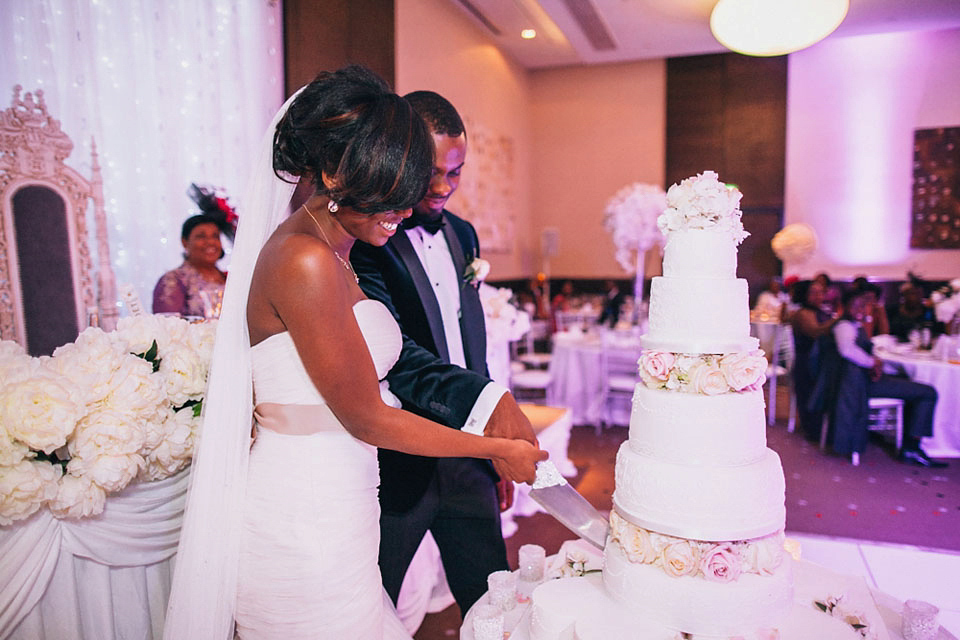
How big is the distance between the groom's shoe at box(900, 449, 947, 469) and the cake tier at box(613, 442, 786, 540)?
16.4 feet

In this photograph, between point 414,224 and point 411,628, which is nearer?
point 414,224

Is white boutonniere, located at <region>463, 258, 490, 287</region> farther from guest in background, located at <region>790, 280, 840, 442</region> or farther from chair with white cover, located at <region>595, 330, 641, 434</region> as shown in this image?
guest in background, located at <region>790, 280, 840, 442</region>

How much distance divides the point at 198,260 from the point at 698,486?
3757 mm

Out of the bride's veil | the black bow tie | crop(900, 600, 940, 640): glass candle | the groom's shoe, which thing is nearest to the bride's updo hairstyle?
the bride's veil

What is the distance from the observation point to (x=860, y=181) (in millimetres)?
9414

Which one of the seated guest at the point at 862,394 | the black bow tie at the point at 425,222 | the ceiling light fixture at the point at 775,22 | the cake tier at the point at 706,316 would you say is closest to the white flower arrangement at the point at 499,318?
the black bow tie at the point at 425,222

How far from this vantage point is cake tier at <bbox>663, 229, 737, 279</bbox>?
1.60m

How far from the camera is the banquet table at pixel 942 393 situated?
559 cm

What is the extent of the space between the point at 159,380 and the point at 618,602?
1333 mm

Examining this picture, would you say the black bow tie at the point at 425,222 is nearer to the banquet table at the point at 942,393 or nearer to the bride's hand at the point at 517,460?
the bride's hand at the point at 517,460

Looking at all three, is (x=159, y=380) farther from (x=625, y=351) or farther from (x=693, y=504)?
(x=625, y=351)

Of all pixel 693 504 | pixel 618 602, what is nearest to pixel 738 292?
pixel 693 504

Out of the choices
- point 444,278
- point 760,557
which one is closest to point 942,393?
point 760,557

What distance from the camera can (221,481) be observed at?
1.59m
